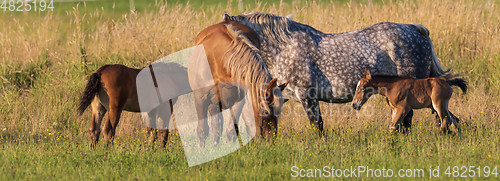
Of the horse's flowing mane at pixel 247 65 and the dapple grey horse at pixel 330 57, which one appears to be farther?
the dapple grey horse at pixel 330 57


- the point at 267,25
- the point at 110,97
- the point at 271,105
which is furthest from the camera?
the point at 267,25

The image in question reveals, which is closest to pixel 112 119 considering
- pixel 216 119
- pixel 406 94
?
pixel 216 119

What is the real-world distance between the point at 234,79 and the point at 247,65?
0.36 metres

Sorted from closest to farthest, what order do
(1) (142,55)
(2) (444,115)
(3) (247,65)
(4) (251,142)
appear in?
(3) (247,65) → (4) (251,142) → (2) (444,115) → (1) (142,55)

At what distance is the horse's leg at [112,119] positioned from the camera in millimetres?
5738

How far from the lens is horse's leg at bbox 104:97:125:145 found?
226 inches

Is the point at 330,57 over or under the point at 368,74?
over

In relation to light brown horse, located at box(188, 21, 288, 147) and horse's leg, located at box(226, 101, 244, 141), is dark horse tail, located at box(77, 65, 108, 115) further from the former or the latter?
horse's leg, located at box(226, 101, 244, 141)

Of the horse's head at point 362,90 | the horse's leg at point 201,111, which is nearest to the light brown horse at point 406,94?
the horse's head at point 362,90

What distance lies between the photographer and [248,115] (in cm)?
500

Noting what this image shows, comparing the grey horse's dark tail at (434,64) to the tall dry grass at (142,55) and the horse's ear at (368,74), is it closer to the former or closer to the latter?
the tall dry grass at (142,55)

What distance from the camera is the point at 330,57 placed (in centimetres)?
662

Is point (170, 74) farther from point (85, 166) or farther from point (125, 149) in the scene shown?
point (85, 166)

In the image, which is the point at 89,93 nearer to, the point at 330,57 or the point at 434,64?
the point at 330,57
